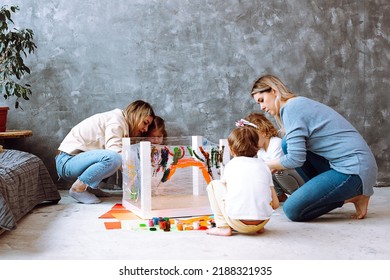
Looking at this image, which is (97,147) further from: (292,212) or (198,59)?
(292,212)

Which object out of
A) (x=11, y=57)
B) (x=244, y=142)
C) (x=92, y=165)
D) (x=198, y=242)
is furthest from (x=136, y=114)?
(x=198, y=242)

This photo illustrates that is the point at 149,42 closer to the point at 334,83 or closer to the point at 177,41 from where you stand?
the point at 177,41

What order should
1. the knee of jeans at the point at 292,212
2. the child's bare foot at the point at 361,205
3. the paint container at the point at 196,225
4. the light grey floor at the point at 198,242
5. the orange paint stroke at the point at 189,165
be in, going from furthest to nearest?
1. the orange paint stroke at the point at 189,165
2. the child's bare foot at the point at 361,205
3. the knee of jeans at the point at 292,212
4. the paint container at the point at 196,225
5. the light grey floor at the point at 198,242

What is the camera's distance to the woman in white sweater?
3.82 metres

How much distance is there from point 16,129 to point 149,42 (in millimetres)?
1329

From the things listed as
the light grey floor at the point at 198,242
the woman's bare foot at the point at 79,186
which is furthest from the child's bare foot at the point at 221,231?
the woman's bare foot at the point at 79,186

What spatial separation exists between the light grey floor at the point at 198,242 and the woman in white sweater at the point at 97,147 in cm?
55

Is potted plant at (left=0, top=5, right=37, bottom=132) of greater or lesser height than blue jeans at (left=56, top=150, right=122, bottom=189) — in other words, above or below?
above

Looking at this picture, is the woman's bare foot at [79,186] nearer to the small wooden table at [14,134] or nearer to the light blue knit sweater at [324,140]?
the small wooden table at [14,134]

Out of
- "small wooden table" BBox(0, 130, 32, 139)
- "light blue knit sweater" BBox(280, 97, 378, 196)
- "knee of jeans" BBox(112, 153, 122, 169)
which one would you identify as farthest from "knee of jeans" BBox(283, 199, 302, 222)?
"small wooden table" BBox(0, 130, 32, 139)

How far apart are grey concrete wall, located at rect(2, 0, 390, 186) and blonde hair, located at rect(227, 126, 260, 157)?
1.85 meters

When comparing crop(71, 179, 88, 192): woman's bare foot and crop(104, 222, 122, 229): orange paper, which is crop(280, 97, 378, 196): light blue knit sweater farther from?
crop(71, 179, 88, 192): woman's bare foot

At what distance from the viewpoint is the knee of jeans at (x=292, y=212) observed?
10.3 feet

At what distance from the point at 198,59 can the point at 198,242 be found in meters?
2.26
